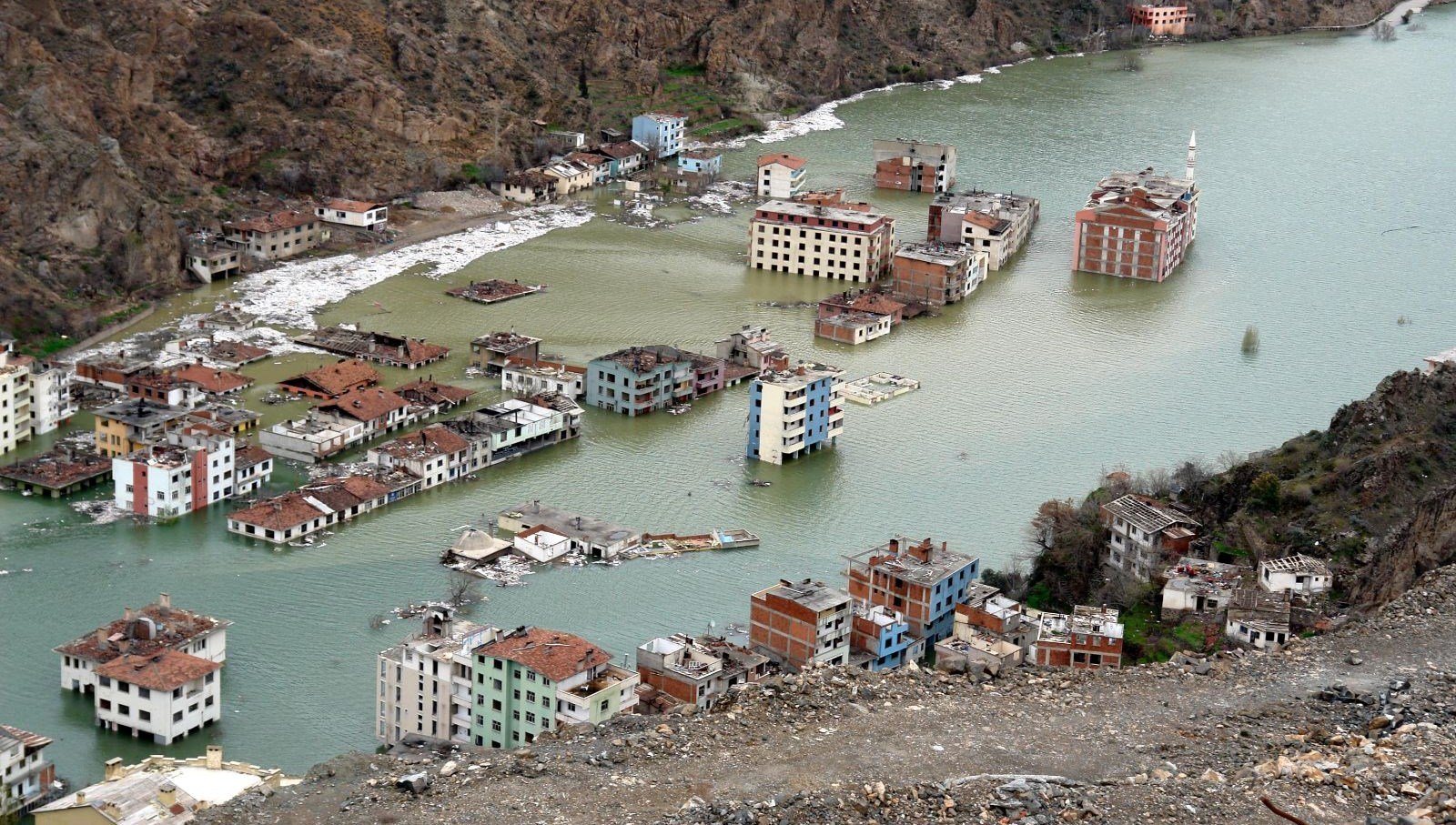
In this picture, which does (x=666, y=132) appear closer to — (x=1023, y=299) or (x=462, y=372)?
(x=1023, y=299)

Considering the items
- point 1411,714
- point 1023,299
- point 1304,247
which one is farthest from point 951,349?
point 1411,714

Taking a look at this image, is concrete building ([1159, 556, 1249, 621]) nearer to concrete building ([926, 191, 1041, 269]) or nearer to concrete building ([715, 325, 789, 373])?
concrete building ([715, 325, 789, 373])

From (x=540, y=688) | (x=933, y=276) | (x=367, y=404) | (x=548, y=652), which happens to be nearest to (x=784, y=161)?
(x=933, y=276)

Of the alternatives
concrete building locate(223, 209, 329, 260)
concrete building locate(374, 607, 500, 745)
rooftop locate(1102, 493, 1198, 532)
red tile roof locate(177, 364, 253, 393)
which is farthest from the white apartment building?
concrete building locate(223, 209, 329, 260)

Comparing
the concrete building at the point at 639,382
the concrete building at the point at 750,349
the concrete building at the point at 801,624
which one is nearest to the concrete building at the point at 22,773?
the concrete building at the point at 801,624

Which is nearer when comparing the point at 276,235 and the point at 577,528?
the point at 577,528

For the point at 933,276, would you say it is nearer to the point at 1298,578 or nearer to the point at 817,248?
the point at 817,248

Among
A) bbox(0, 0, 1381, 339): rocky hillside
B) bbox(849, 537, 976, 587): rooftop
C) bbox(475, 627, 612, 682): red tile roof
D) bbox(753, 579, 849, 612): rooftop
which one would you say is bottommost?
bbox(849, 537, 976, 587): rooftop
